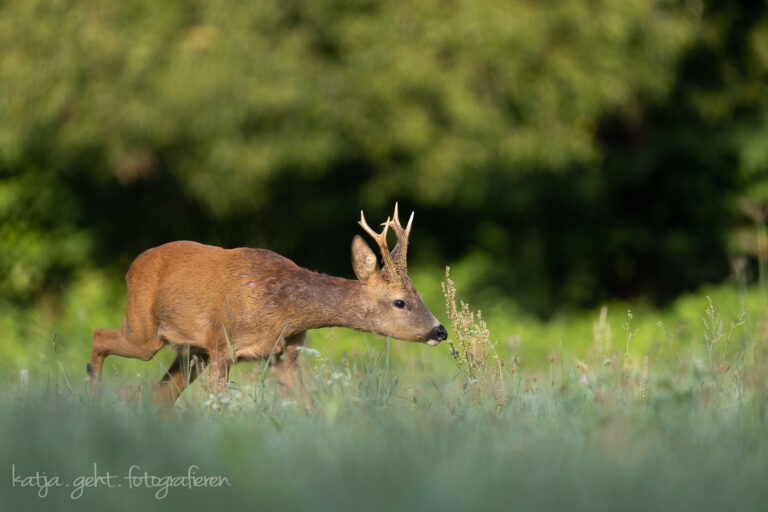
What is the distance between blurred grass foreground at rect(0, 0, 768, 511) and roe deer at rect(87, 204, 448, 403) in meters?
0.16

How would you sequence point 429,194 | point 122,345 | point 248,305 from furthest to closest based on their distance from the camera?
point 429,194 → point 122,345 → point 248,305

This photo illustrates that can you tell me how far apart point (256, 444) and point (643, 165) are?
11.3 m

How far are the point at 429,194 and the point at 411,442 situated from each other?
8.18 meters

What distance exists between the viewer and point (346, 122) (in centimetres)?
1108

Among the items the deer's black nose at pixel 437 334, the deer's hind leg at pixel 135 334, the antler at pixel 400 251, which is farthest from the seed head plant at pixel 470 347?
the deer's hind leg at pixel 135 334

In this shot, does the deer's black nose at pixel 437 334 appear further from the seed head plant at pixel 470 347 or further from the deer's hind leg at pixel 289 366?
the deer's hind leg at pixel 289 366

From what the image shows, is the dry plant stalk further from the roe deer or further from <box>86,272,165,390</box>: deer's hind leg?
<box>86,272,165,390</box>: deer's hind leg

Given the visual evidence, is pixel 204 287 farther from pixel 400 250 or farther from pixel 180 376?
pixel 400 250

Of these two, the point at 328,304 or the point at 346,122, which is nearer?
the point at 328,304

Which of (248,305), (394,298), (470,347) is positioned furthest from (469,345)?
(248,305)

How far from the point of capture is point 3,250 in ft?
40.7

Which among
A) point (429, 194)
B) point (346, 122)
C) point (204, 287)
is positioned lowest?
point (204, 287)

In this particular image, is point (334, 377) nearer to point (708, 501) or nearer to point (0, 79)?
point (708, 501)

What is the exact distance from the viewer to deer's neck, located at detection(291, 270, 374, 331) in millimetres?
4961
